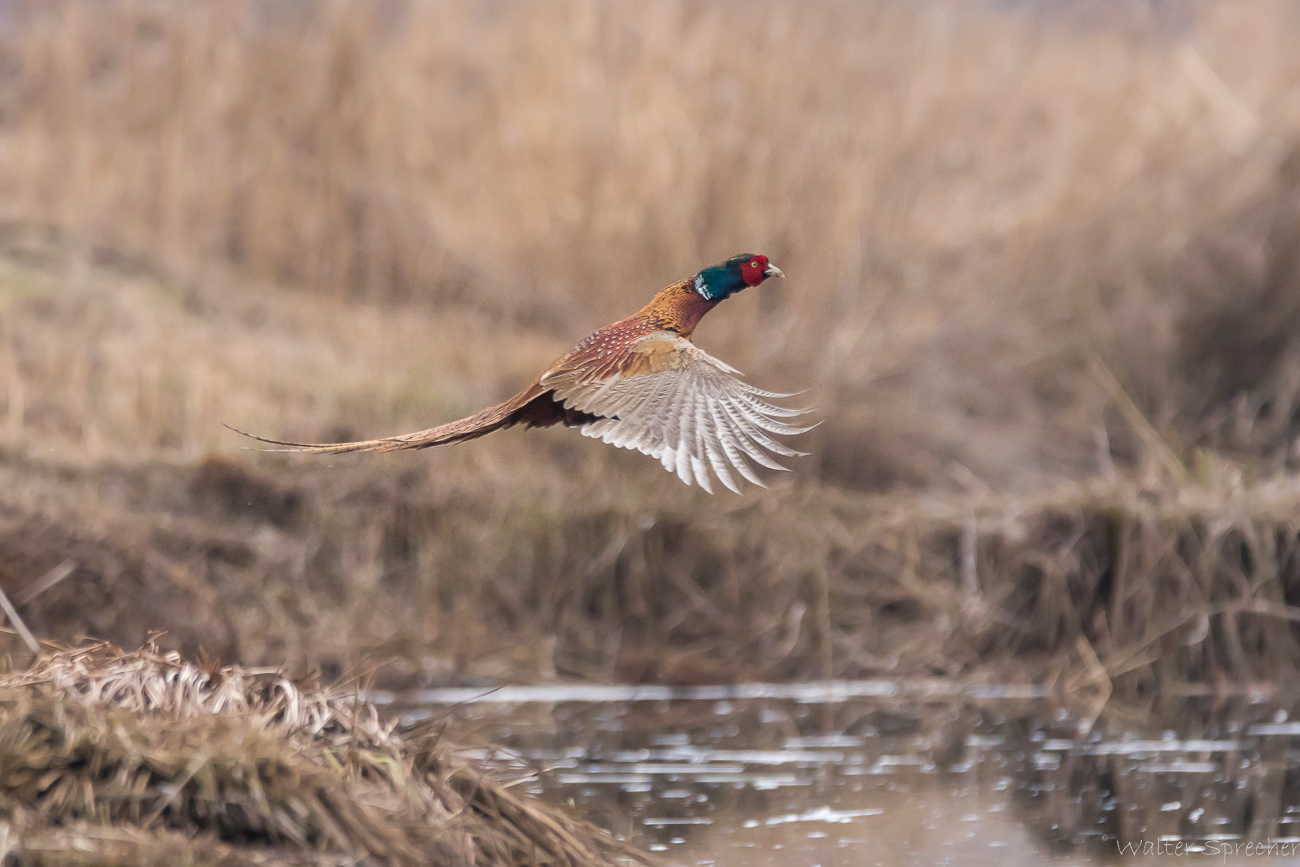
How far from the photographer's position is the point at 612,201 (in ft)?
40.1

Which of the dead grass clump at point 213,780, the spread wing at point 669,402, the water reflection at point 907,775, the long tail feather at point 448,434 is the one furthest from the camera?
the water reflection at point 907,775

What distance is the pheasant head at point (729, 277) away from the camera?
4.44 m

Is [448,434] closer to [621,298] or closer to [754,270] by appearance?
[754,270]

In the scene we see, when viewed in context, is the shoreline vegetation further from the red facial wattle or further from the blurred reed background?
the red facial wattle

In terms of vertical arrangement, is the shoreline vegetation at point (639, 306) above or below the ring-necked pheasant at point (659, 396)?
above

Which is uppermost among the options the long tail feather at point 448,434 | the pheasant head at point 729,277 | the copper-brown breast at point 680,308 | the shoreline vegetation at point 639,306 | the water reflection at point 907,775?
the shoreline vegetation at point 639,306

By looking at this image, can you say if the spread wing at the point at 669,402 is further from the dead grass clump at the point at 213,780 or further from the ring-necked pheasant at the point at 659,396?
the dead grass clump at the point at 213,780

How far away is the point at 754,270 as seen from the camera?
4.48m
